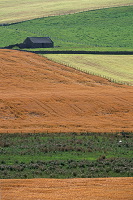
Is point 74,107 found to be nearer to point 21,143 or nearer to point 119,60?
point 21,143

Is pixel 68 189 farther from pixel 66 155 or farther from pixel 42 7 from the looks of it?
pixel 42 7

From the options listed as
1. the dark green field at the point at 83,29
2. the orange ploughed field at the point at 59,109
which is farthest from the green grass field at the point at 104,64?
the dark green field at the point at 83,29

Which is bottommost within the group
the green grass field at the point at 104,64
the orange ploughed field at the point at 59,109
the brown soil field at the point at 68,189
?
the green grass field at the point at 104,64

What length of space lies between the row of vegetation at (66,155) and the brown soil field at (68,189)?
1634mm

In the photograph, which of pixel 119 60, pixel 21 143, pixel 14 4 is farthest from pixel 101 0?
pixel 21 143

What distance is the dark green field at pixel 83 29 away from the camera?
10750 centimetres

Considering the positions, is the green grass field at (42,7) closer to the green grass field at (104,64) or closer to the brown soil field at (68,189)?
the green grass field at (104,64)

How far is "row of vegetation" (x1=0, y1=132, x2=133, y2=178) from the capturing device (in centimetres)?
3014

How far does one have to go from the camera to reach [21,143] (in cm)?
3806

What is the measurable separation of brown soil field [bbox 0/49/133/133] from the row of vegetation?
3.12 meters

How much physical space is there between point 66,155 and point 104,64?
47.5 metres

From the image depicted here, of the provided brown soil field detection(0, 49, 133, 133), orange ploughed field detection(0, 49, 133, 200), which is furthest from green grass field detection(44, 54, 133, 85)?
brown soil field detection(0, 49, 133, 133)

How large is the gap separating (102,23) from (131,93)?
2884 inches

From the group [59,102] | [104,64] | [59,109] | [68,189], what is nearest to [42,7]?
[104,64]
